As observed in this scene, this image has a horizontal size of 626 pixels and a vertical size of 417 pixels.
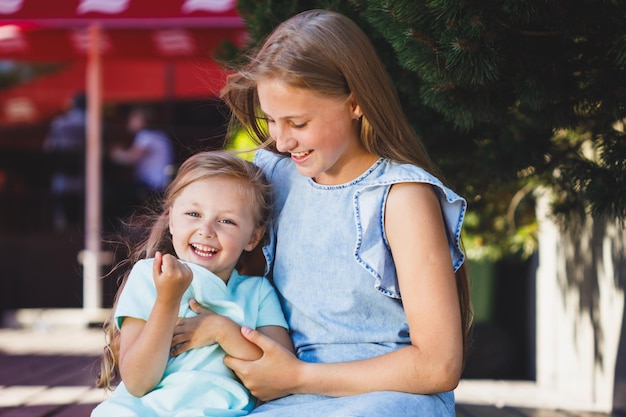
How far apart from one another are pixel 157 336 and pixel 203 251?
0.85 feet

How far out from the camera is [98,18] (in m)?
4.86

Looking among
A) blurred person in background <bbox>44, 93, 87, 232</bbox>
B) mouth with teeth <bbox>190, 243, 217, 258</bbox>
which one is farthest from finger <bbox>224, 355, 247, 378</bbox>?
blurred person in background <bbox>44, 93, 87, 232</bbox>

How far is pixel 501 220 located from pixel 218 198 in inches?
124

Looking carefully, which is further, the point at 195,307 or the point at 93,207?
the point at 93,207

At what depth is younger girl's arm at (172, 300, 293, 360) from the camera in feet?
5.94

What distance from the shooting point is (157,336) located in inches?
67.8

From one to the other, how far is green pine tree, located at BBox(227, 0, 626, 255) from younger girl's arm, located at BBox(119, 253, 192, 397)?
2.47 ft

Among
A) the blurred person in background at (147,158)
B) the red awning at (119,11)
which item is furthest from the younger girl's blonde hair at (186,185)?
the blurred person in background at (147,158)

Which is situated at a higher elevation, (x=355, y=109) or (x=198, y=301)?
(x=355, y=109)

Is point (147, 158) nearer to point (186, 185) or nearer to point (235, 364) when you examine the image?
point (186, 185)

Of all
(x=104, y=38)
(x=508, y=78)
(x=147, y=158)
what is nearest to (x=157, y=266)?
(x=508, y=78)

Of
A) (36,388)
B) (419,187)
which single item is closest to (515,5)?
(419,187)

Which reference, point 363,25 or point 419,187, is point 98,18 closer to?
point 363,25

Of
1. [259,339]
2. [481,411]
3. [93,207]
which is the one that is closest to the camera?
[259,339]
